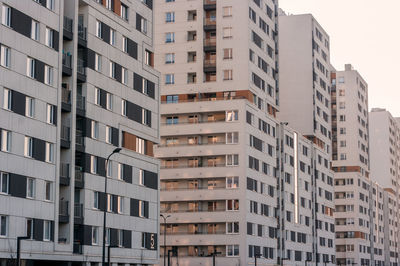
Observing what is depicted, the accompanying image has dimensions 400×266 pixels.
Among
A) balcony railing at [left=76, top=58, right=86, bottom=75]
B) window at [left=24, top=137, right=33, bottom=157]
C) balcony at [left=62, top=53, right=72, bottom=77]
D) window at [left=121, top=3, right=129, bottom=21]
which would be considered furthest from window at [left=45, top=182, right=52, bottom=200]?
window at [left=121, top=3, right=129, bottom=21]

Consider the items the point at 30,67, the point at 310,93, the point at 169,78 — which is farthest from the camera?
the point at 310,93

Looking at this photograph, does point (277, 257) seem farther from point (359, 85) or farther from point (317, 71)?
point (359, 85)

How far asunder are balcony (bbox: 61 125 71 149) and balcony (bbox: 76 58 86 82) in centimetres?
559

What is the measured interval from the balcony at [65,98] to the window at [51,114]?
1.87m

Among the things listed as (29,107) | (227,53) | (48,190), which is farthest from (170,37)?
(48,190)

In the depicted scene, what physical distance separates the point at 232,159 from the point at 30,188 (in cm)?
5129

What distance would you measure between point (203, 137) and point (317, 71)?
143ft

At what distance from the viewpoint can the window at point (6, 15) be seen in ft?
197

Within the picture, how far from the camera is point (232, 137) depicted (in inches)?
4360

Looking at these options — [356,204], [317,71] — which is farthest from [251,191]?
[356,204]

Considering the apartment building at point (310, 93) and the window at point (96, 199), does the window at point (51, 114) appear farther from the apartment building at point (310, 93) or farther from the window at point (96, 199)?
the apartment building at point (310, 93)

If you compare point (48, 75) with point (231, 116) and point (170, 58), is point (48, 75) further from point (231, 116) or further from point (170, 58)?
point (170, 58)

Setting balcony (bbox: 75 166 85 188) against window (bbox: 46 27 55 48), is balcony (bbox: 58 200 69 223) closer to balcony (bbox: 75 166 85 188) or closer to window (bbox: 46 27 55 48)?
balcony (bbox: 75 166 85 188)

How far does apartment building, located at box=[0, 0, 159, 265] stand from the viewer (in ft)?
200
